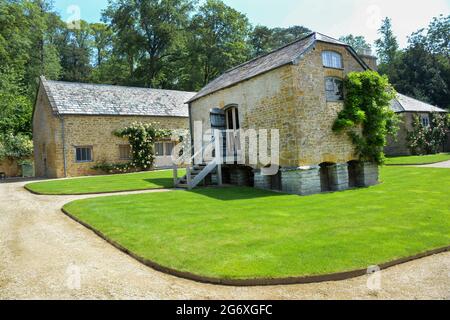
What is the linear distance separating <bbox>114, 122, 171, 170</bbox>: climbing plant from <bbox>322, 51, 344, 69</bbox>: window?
52.3 feet

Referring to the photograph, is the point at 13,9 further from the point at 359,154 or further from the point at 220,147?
the point at 359,154

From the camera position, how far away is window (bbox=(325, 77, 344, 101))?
14630 millimetres

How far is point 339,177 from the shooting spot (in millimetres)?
14797

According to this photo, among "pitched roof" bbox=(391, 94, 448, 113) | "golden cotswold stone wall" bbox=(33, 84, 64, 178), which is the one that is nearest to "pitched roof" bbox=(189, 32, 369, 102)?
"golden cotswold stone wall" bbox=(33, 84, 64, 178)

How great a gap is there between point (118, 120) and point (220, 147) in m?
12.5

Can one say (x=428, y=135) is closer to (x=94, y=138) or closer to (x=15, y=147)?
(x=94, y=138)

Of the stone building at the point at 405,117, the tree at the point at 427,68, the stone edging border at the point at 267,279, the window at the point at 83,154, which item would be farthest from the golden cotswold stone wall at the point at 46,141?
the tree at the point at 427,68

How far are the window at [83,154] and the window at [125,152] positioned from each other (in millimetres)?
2321

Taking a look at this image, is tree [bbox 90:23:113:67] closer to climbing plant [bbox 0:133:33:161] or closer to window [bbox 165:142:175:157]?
climbing plant [bbox 0:133:33:161]

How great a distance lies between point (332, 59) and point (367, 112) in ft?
9.89

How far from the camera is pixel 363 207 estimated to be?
10.3 meters

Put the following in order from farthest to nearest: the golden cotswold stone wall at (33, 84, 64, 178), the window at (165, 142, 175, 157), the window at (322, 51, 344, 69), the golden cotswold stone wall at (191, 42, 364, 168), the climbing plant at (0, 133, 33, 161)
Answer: the climbing plant at (0, 133, 33, 161) → the window at (165, 142, 175, 157) → the golden cotswold stone wall at (33, 84, 64, 178) → the window at (322, 51, 344, 69) → the golden cotswold stone wall at (191, 42, 364, 168)

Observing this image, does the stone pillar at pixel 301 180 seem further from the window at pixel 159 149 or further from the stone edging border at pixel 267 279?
the window at pixel 159 149

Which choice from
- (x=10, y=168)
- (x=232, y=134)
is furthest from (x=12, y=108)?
(x=232, y=134)
